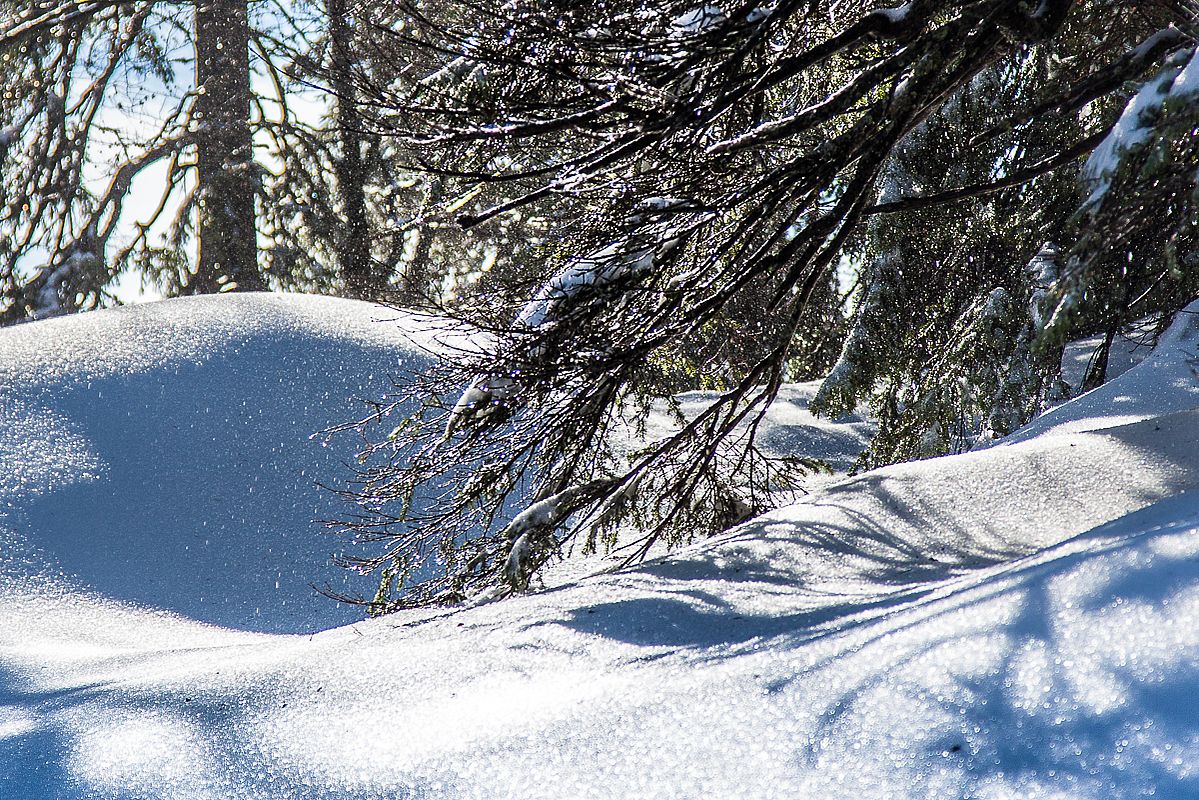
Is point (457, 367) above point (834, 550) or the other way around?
above

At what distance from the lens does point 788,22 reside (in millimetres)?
3551

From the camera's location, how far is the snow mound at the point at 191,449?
17.8 ft

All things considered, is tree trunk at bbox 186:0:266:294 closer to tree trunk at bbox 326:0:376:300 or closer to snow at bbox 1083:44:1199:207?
tree trunk at bbox 326:0:376:300

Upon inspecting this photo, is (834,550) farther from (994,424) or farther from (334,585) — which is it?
(994,424)

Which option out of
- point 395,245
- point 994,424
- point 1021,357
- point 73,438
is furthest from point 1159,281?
point 395,245

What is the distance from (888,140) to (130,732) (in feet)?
9.43

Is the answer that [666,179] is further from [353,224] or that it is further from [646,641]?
[353,224]

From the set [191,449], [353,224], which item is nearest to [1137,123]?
[191,449]

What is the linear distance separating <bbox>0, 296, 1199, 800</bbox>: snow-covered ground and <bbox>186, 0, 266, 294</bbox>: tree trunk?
6.03 m

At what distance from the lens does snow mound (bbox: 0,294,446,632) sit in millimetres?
5438

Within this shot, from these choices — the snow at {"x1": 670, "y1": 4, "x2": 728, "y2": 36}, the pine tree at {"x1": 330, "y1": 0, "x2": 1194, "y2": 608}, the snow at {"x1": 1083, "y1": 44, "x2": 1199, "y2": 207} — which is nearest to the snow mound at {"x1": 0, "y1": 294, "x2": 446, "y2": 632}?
the pine tree at {"x1": 330, "y1": 0, "x2": 1194, "y2": 608}

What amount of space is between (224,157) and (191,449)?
6988 millimetres

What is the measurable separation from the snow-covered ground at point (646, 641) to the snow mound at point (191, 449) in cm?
2

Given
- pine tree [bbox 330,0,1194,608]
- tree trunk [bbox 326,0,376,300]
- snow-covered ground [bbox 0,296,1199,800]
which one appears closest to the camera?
snow-covered ground [bbox 0,296,1199,800]
